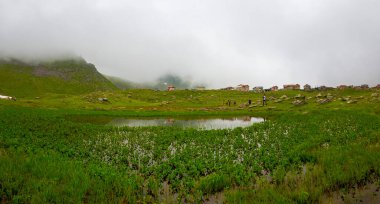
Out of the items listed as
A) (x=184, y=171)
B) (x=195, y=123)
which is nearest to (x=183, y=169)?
(x=184, y=171)

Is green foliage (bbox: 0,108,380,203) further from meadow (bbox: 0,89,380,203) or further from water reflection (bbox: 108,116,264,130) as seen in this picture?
water reflection (bbox: 108,116,264,130)

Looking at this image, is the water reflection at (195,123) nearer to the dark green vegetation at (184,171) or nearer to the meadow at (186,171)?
the dark green vegetation at (184,171)

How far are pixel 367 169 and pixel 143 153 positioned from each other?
51.1 ft

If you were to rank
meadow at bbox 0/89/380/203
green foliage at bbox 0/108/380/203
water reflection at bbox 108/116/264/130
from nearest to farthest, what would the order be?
1. meadow at bbox 0/89/380/203
2. green foliage at bbox 0/108/380/203
3. water reflection at bbox 108/116/264/130

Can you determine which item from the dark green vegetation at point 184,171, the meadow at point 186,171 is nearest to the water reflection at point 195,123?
the dark green vegetation at point 184,171

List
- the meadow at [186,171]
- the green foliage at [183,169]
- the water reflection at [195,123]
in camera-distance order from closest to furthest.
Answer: the meadow at [186,171], the green foliage at [183,169], the water reflection at [195,123]

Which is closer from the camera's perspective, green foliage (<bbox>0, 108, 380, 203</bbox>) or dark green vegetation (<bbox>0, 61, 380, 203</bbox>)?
dark green vegetation (<bbox>0, 61, 380, 203</bbox>)

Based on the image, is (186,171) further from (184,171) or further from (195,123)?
(195,123)

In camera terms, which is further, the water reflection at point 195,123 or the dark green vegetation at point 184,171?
the water reflection at point 195,123

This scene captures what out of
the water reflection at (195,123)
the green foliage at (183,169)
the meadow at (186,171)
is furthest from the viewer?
the water reflection at (195,123)

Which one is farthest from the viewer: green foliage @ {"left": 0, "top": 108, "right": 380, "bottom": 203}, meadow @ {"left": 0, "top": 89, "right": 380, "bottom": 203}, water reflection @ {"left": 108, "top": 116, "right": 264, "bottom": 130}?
water reflection @ {"left": 108, "top": 116, "right": 264, "bottom": 130}

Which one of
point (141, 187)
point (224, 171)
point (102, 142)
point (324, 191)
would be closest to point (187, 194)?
point (141, 187)

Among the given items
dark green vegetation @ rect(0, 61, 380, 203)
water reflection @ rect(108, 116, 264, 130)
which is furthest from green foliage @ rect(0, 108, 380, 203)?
water reflection @ rect(108, 116, 264, 130)

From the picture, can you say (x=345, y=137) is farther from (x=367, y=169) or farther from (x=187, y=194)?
(x=187, y=194)
